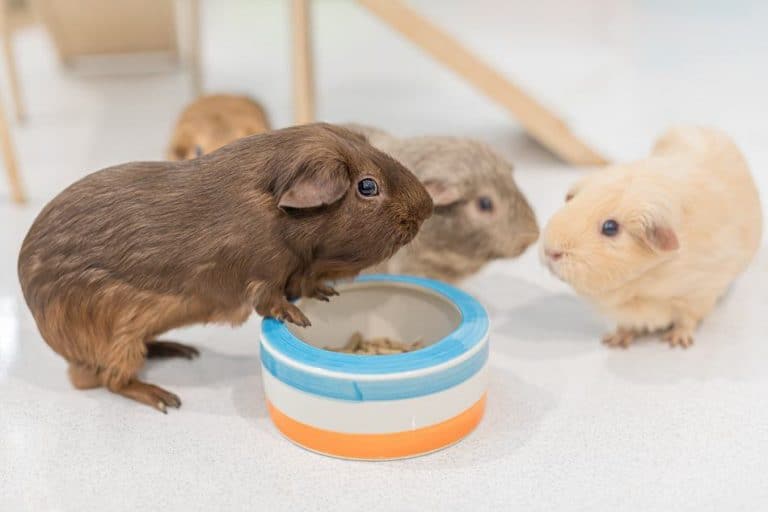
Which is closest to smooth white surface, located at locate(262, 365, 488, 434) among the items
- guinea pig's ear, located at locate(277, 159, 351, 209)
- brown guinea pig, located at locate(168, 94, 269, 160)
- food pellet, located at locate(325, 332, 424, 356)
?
food pellet, located at locate(325, 332, 424, 356)

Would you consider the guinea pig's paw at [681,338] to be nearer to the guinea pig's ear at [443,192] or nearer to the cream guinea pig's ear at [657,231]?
the cream guinea pig's ear at [657,231]

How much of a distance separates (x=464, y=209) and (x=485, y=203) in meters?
0.07

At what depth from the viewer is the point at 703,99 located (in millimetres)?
5570

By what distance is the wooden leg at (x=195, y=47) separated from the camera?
202 inches

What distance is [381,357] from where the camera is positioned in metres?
2.14

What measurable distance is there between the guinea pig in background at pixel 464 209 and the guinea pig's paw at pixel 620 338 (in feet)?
1.33

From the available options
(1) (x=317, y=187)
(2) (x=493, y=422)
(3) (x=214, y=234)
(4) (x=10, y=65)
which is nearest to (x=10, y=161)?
(4) (x=10, y=65)

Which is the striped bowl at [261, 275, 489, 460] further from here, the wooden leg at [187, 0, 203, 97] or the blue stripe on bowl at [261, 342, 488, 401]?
the wooden leg at [187, 0, 203, 97]

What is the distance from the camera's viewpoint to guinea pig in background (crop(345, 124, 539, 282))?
106 inches

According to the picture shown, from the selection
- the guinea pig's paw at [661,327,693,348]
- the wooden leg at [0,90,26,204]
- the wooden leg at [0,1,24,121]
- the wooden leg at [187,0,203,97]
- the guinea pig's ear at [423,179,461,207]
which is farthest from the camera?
the wooden leg at [187,0,203,97]

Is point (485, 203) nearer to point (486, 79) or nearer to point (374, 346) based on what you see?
point (374, 346)

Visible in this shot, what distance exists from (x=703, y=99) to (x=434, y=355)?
4.12 meters

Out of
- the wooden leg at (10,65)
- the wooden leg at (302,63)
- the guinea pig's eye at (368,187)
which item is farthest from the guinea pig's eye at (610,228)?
the wooden leg at (10,65)

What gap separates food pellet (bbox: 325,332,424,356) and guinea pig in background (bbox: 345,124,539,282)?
12.1 inches
